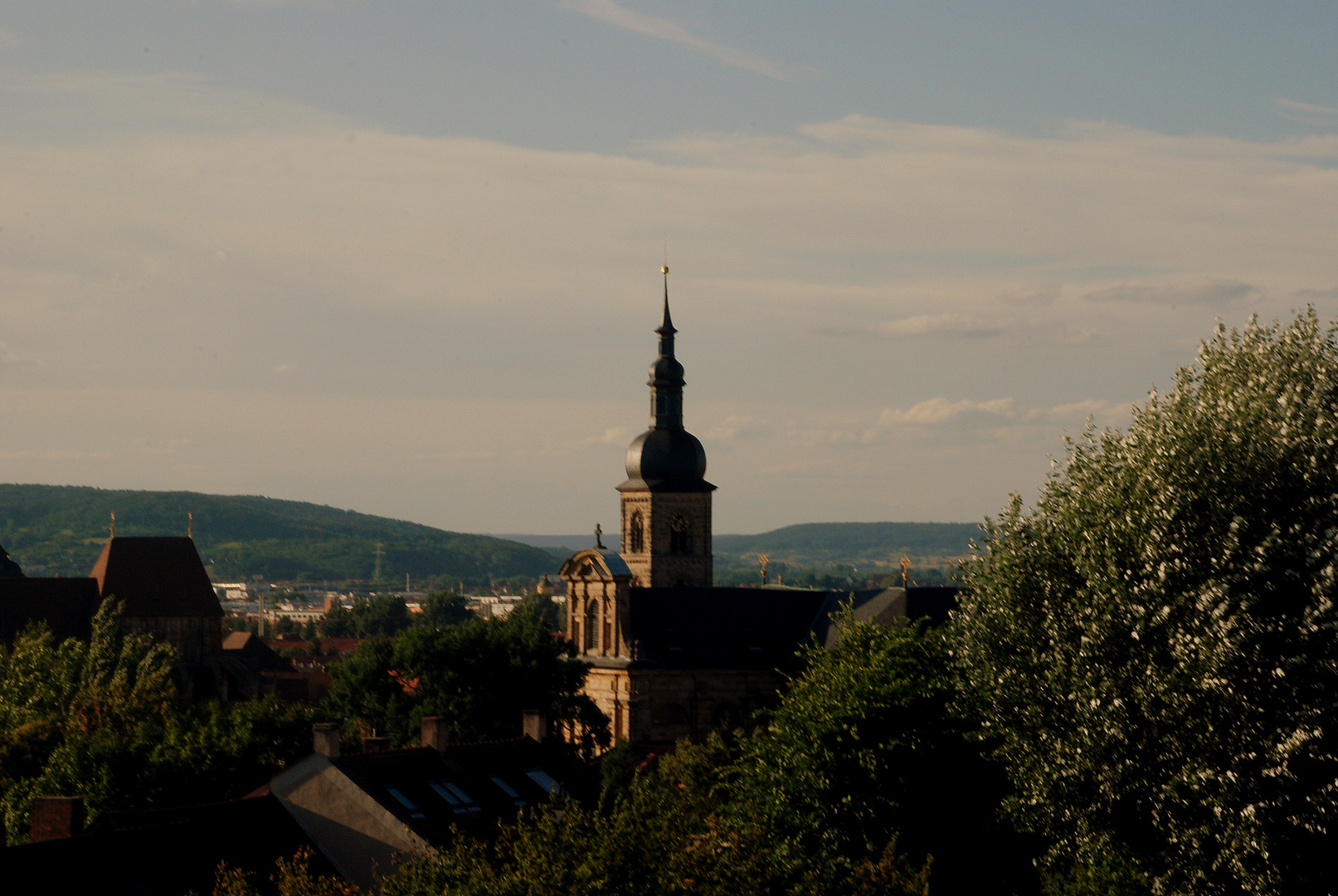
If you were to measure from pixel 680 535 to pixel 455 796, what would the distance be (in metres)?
52.0

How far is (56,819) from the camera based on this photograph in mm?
37625

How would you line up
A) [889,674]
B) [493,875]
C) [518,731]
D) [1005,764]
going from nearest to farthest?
1. [493,875]
2. [1005,764]
3. [889,674]
4. [518,731]

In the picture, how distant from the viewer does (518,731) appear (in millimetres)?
70000

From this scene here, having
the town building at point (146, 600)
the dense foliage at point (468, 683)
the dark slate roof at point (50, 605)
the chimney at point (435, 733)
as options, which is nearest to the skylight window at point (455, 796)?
the chimney at point (435, 733)

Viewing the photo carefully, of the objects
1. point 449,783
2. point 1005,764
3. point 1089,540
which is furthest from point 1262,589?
point 449,783

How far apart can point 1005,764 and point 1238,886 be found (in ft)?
23.5

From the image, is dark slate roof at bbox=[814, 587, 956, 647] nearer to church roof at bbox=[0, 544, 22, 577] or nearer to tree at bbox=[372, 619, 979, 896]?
tree at bbox=[372, 619, 979, 896]

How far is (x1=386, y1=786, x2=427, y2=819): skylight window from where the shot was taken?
4031 cm

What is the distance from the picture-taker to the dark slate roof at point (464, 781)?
4025cm

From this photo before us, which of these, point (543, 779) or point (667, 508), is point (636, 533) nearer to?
point (667, 508)

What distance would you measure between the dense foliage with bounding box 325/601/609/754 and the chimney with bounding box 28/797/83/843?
3021cm

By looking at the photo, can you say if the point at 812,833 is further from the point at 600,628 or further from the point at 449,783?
the point at 600,628

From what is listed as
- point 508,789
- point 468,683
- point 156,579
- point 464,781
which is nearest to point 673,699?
point 468,683

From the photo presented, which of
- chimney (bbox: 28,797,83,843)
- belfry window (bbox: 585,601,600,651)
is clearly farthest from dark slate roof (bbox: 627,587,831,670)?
chimney (bbox: 28,797,83,843)
